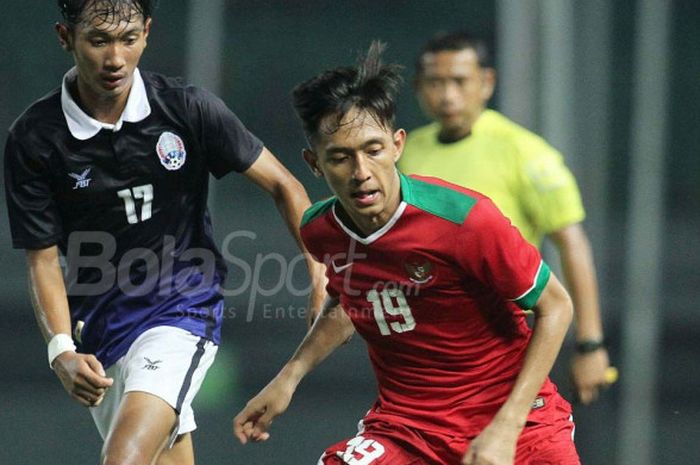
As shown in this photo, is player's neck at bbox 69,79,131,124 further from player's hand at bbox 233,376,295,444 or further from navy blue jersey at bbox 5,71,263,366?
player's hand at bbox 233,376,295,444

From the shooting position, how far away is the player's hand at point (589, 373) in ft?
14.7

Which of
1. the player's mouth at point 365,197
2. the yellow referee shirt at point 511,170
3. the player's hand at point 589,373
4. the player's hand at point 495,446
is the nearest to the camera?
the player's hand at point 495,446

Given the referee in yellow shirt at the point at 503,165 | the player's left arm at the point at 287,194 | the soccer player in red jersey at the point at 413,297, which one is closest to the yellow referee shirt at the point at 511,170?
the referee in yellow shirt at the point at 503,165

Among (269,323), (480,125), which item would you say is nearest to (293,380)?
(480,125)

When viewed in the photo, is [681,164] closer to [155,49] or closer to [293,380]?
[155,49]

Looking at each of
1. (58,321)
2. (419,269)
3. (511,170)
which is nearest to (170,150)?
(58,321)

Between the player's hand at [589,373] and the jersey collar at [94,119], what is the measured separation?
1.68 meters

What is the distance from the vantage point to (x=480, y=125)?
510 centimetres

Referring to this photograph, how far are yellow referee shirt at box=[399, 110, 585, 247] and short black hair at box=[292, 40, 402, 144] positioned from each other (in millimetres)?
1307

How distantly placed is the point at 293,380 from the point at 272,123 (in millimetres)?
4427

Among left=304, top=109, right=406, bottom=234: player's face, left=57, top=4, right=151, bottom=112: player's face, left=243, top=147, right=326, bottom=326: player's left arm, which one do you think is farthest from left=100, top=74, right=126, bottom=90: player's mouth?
left=304, top=109, right=406, bottom=234: player's face

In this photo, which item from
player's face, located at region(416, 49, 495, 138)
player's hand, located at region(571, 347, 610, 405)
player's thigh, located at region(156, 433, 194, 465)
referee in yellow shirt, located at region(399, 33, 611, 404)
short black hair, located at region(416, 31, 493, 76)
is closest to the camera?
player's thigh, located at region(156, 433, 194, 465)

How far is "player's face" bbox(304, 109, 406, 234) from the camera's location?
10.9 ft

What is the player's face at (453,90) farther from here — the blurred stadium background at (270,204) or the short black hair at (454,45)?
the blurred stadium background at (270,204)
